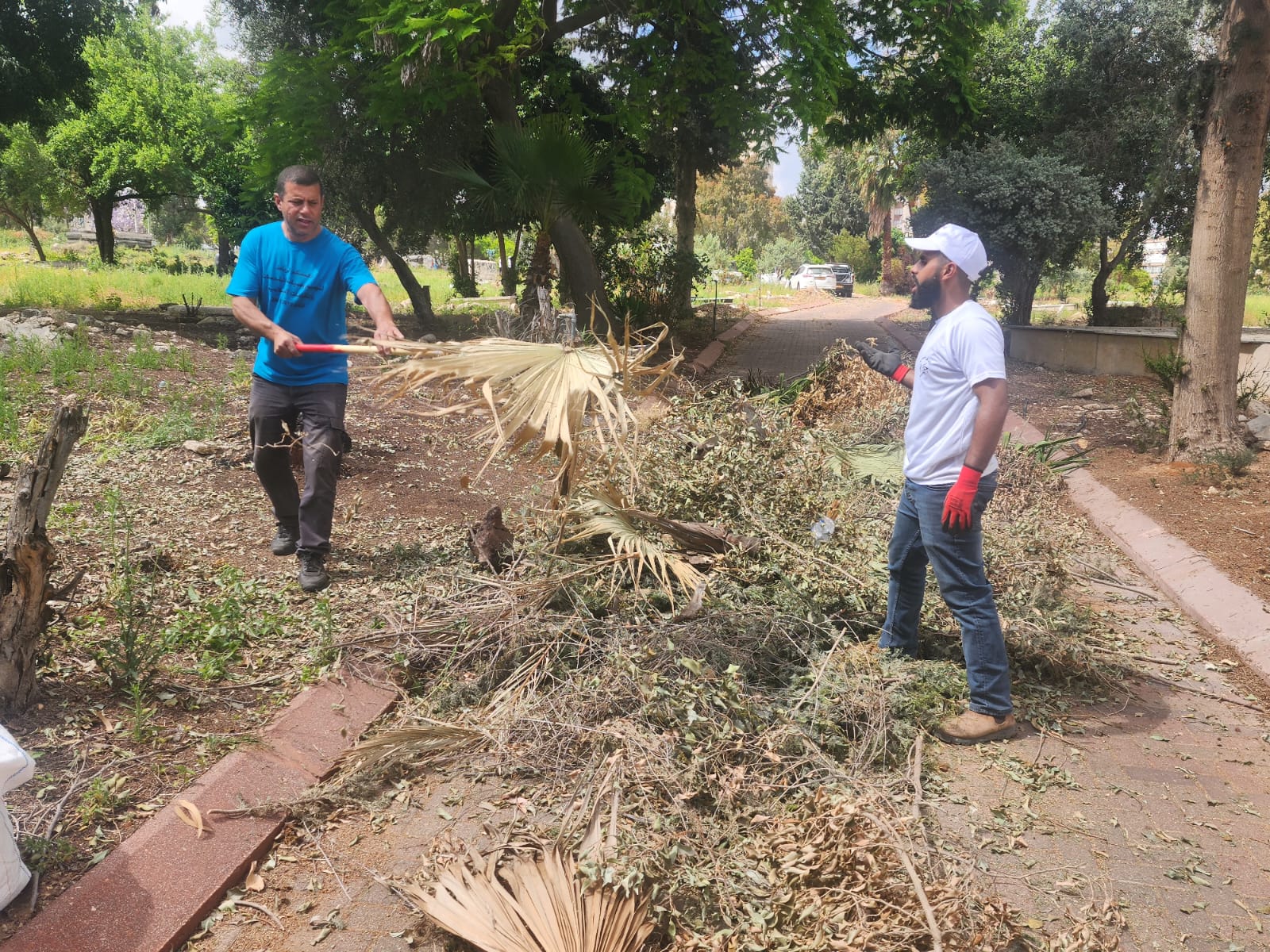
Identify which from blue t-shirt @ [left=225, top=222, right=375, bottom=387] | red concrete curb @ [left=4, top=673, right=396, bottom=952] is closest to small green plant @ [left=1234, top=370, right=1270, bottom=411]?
blue t-shirt @ [left=225, top=222, right=375, bottom=387]

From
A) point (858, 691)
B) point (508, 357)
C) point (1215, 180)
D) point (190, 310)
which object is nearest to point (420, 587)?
point (508, 357)

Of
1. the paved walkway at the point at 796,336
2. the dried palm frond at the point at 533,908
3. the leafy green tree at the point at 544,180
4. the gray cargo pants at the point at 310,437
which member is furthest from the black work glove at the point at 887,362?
the leafy green tree at the point at 544,180

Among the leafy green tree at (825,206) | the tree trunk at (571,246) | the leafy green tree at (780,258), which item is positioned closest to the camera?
the tree trunk at (571,246)

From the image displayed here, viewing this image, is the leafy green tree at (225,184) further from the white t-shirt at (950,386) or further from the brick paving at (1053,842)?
the brick paving at (1053,842)

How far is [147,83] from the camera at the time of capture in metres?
38.2

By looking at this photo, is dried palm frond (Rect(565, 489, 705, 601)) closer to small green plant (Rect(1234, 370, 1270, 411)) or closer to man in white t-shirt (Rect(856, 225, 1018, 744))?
man in white t-shirt (Rect(856, 225, 1018, 744))

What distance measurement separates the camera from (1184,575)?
5320mm

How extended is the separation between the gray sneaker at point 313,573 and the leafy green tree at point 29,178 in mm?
42928

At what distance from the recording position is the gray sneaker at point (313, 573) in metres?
4.32

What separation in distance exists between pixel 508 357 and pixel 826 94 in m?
9.49

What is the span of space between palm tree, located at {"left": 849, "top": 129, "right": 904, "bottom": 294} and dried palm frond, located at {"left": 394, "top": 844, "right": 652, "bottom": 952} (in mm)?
36152

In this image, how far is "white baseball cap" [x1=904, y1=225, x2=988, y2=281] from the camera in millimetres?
3498

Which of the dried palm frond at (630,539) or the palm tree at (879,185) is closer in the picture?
the dried palm frond at (630,539)

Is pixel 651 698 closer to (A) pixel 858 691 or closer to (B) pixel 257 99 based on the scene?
(A) pixel 858 691
